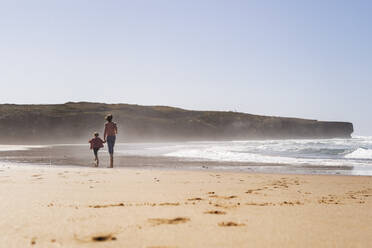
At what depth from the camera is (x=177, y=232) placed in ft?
9.88

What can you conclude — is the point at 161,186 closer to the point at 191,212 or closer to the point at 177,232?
the point at 191,212

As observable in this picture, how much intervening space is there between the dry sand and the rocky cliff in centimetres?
5018

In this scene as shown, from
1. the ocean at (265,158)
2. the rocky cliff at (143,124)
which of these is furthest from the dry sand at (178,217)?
the rocky cliff at (143,124)

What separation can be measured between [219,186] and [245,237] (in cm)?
362

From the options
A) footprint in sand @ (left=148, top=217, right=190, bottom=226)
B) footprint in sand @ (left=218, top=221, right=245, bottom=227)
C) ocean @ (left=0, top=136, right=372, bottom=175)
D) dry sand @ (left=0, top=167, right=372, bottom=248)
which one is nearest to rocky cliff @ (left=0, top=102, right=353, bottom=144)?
ocean @ (left=0, top=136, right=372, bottom=175)

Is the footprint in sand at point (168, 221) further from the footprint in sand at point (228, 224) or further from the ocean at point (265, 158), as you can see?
the ocean at point (265, 158)

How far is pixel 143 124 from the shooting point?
6925 cm

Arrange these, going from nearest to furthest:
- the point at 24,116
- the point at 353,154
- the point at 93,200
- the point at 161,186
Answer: the point at 93,200
the point at 161,186
the point at 353,154
the point at 24,116

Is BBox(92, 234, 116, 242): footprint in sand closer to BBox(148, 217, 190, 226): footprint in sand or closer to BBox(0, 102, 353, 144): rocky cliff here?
BBox(148, 217, 190, 226): footprint in sand

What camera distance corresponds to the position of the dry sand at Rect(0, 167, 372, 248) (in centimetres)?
279

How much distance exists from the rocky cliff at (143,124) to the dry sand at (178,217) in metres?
50.2

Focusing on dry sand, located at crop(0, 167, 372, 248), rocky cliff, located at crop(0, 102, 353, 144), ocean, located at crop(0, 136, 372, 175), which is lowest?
ocean, located at crop(0, 136, 372, 175)

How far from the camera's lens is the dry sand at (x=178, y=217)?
2.79 metres

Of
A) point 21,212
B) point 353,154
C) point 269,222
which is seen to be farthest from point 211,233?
point 353,154
